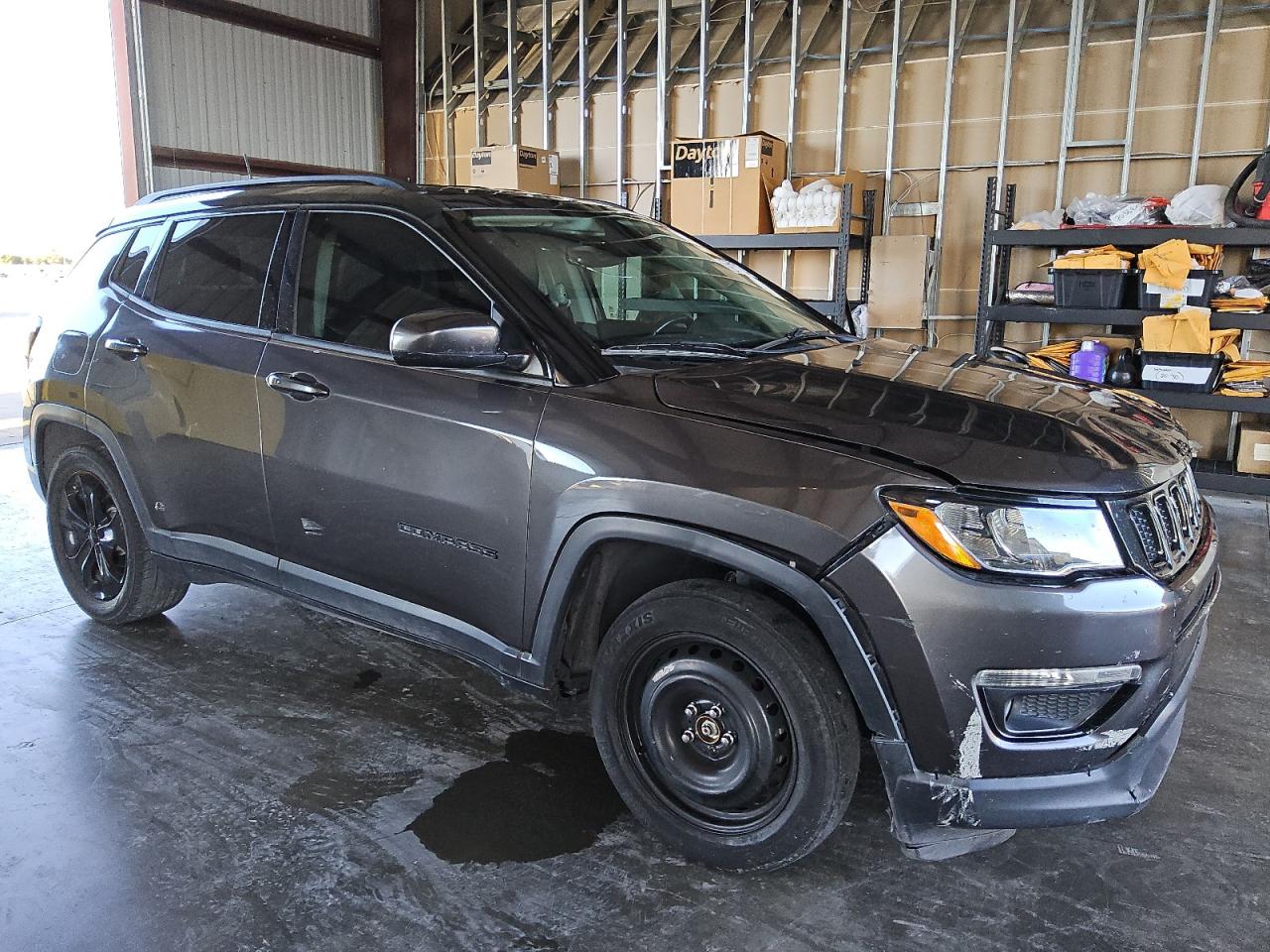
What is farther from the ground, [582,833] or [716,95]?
[716,95]

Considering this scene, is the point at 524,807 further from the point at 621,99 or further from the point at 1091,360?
the point at 621,99

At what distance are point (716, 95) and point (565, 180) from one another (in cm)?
180

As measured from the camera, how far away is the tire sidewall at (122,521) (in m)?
3.31

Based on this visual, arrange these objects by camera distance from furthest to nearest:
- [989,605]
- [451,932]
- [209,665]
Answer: [209,665] → [451,932] → [989,605]

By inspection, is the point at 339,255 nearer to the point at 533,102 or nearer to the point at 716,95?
the point at 716,95

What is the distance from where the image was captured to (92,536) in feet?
A: 11.5

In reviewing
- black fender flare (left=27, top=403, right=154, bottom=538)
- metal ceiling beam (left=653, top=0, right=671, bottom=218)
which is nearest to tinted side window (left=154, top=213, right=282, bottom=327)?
black fender flare (left=27, top=403, right=154, bottom=538)

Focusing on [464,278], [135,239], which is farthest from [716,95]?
[464,278]

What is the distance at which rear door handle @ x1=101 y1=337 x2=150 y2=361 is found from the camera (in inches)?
122

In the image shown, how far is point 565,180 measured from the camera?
997cm

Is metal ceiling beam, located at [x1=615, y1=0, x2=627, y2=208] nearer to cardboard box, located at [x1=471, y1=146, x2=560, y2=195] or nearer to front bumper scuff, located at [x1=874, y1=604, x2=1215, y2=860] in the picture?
cardboard box, located at [x1=471, y1=146, x2=560, y2=195]

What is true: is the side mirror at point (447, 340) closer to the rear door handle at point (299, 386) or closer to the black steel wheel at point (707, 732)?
the rear door handle at point (299, 386)

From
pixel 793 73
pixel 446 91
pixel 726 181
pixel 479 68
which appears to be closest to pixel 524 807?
pixel 726 181

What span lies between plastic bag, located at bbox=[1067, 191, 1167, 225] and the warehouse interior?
0.02 metres
